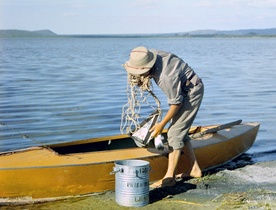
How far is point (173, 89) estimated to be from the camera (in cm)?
745

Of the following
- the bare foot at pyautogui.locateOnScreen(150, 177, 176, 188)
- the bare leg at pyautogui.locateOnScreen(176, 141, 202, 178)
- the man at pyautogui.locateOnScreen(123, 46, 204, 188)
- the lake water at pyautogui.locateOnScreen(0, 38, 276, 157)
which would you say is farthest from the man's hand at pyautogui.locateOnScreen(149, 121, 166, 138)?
the lake water at pyautogui.locateOnScreen(0, 38, 276, 157)

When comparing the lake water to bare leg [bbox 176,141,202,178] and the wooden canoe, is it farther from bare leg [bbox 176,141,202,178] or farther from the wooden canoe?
bare leg [bbox 176,141,202,178]

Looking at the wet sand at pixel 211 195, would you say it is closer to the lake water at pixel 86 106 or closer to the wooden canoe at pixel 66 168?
the wooden canoe at pixel 66 168

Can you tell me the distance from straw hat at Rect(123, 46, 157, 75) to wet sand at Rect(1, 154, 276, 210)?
1.75 meters

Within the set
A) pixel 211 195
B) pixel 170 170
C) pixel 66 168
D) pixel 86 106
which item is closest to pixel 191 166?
pixel 170 170

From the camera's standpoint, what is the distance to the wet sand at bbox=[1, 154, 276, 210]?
740cm

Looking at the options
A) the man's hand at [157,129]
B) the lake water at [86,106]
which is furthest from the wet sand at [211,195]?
the lake water at [86,106]

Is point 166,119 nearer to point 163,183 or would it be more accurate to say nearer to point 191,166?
point 163,183

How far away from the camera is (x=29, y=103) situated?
1770 cm

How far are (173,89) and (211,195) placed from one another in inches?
63.7

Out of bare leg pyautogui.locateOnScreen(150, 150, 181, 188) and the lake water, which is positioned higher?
bare leg pyautogui.locateOnScreen(150, 150, 181, 188)

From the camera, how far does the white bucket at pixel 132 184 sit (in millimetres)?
7156

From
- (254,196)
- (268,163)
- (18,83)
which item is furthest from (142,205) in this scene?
(18,83)

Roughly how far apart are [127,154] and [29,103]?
9945mm
